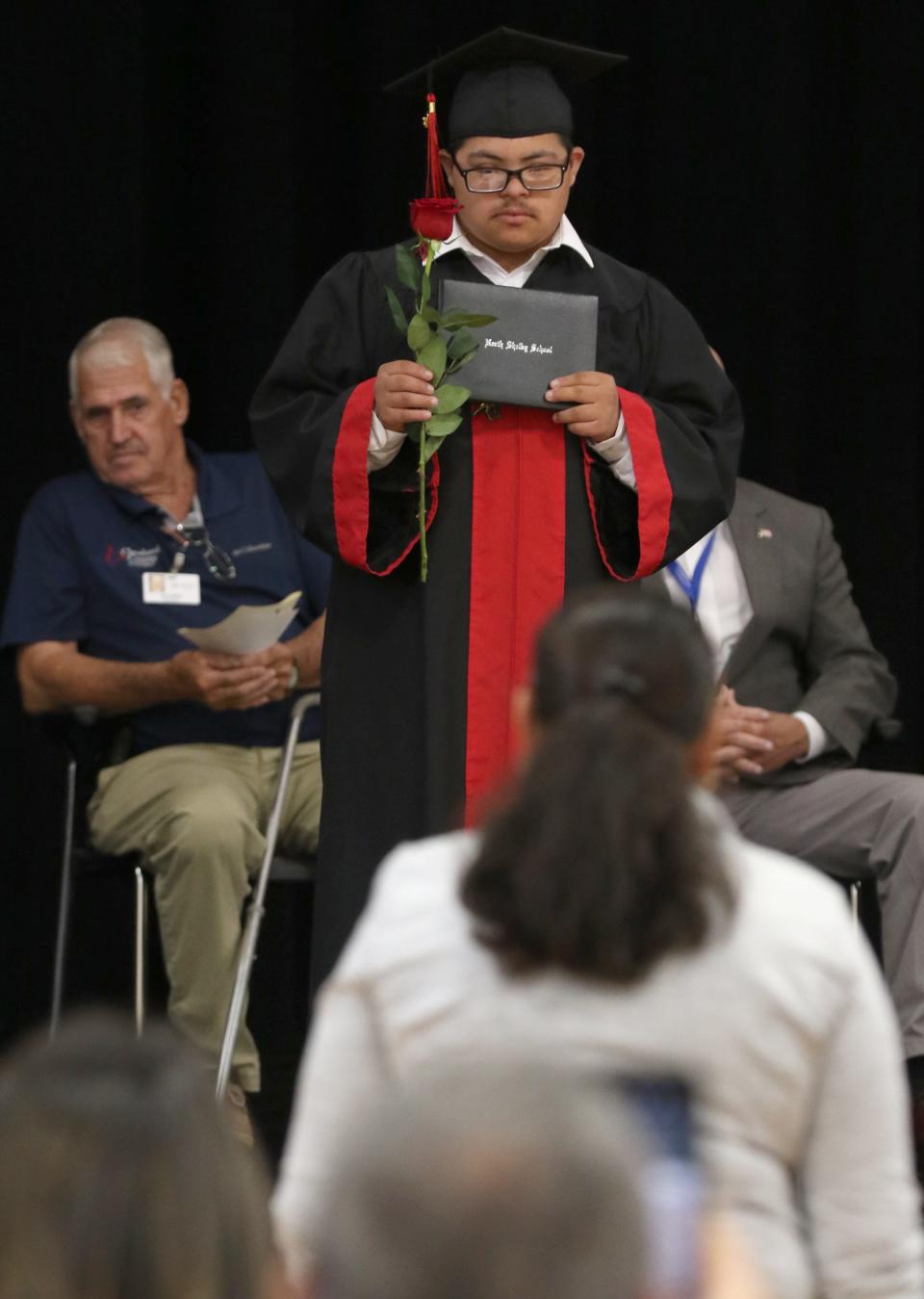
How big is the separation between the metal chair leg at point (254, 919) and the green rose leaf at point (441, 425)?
1.07m

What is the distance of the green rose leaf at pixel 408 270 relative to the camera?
327cm

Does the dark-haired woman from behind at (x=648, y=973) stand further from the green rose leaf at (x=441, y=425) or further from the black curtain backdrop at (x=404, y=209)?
the black curtain backdrop at (x=404, y=209)

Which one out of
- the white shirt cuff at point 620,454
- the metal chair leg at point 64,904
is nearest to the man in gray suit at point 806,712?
the white shirt cuff at point 620,454

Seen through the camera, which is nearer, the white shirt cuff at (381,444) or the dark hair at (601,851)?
the dark hair at (601,851)

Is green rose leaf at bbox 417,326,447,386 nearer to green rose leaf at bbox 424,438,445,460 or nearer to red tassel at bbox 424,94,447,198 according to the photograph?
green rose leaf at bbox 424,438,445,460

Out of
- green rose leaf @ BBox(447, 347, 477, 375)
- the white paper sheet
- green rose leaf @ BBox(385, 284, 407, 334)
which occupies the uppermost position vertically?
green rose leaf @ BBox(385, 284, 407, 334)

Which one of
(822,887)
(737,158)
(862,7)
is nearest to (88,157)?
(737,158)

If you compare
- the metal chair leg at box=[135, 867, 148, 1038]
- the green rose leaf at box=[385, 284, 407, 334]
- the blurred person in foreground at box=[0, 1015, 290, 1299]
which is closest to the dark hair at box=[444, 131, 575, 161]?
the green rose leaf at box=[385, 284, 407, 334]

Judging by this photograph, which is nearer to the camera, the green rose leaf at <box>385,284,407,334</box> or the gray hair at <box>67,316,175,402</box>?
the green rose leaf at <box>385,284,407,334</box>

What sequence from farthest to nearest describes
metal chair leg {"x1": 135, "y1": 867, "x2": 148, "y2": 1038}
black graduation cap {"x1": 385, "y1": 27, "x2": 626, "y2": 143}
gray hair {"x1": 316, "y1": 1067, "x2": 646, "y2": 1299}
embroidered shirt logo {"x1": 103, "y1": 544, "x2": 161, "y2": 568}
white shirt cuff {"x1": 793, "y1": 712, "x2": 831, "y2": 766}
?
embroidered shirt logo {"x1": 103, "y1": 544, "x2": 161, "y2": 568} → white shirt cuff {"x1": 793, "y1": 712, "x2": 831, "y2": 766} → metal chair leg {"x1": 135, "y1": 867, "x2": 148, "y2": 1038} → black graduation cap {"x1": 385, "y1": 27, "x2": 626, "y2": 143} → gray hair {"x1": 316, "y1": 1067, "x2": 646, "y2": 1299}

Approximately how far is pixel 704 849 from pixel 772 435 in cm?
369

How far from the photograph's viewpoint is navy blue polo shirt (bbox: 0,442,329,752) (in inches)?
171

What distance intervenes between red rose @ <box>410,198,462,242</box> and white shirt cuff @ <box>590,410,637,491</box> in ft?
1.29

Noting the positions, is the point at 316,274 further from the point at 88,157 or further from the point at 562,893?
the point at 562,893
